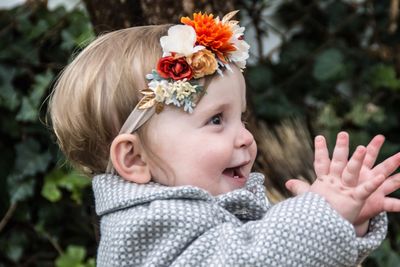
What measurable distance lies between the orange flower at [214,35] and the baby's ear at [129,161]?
22cm

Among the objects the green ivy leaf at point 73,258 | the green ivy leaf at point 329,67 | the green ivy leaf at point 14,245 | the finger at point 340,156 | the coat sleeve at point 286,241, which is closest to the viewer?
the coat sleeve at point 286,241

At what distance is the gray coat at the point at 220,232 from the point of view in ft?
5.57

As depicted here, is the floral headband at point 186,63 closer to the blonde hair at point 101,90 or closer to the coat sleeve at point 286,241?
the blonde hair at point 101,90

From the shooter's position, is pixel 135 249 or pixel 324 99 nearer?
pixel 135 249

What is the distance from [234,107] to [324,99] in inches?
88.6

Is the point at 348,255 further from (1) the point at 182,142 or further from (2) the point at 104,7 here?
(2) the point at 104,7

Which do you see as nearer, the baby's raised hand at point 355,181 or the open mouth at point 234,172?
the baby's raised hand at point 355,181

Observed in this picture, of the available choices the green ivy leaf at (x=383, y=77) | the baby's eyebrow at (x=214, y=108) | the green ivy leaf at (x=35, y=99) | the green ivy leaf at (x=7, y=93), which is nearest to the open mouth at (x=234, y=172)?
the baby's eyebrow at (x=214, y=108)

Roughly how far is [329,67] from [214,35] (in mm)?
2051

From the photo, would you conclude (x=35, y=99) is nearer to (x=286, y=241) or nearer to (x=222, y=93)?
(x=222, y=93)

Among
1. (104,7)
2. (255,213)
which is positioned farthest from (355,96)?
(255,213)

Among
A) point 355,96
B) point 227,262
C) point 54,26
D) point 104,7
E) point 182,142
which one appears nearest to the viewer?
point 227,262

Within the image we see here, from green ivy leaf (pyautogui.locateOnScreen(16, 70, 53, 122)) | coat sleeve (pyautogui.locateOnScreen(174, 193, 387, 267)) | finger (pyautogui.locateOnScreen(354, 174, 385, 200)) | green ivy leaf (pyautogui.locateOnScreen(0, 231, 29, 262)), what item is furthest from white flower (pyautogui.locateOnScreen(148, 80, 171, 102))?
green ivy leaf (pyautogui.locateOnScreen(0, 231, 29, 262))

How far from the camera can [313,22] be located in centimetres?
417
